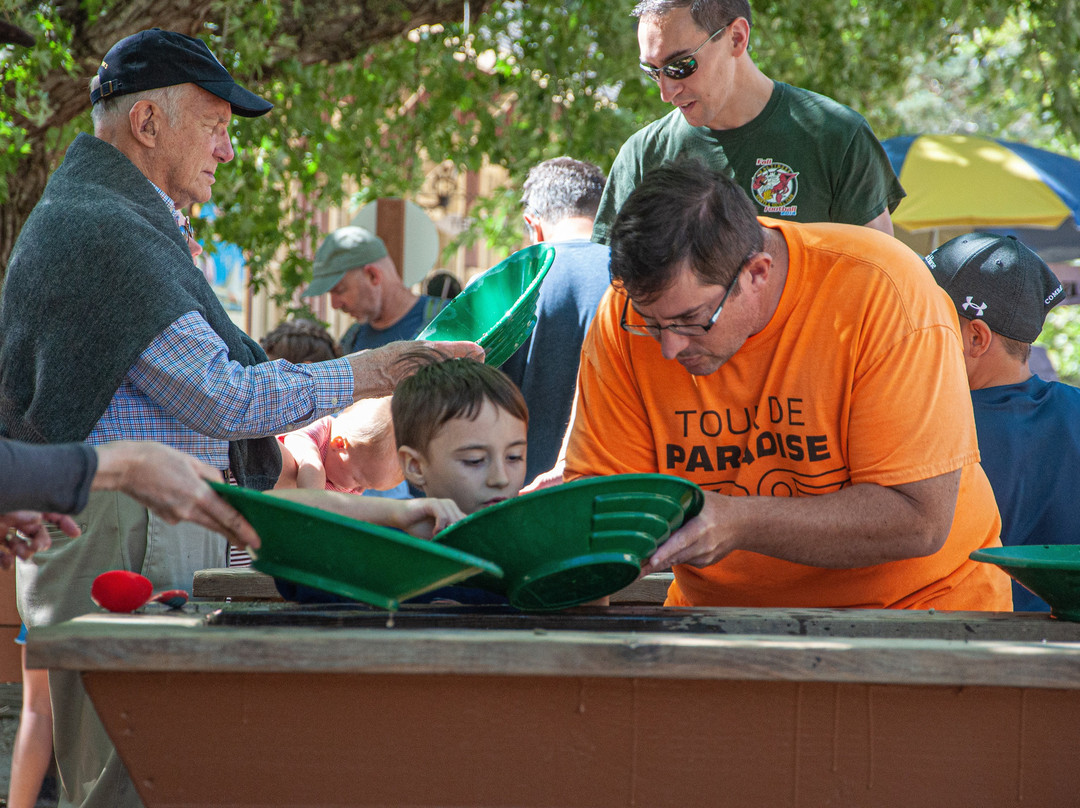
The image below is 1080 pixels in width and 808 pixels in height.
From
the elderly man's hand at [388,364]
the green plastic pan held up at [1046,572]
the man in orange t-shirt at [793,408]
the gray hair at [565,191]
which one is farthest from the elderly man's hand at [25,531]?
the gray hair at [565,191]

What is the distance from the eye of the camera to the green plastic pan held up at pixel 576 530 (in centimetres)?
144

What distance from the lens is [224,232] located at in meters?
5.98

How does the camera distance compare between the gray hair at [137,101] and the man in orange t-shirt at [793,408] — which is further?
the gray hair at [137,101]

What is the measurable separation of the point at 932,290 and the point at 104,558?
1.71m

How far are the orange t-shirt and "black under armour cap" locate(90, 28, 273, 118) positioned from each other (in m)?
1.08

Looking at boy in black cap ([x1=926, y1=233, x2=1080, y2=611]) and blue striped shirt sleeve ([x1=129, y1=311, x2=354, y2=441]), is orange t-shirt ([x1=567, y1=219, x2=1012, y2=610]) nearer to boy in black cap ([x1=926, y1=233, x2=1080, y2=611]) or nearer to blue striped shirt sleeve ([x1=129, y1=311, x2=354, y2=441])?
boy in black cap ([x1=926, y1=233, x2=1080, y2=611])

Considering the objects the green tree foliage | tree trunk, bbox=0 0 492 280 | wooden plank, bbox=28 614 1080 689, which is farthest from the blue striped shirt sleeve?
the green tree foliage

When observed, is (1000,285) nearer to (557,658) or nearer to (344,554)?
(557,658)

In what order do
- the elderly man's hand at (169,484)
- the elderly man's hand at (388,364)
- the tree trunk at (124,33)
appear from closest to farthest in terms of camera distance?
the elderly man's hand at (169,484)
the elderly man's hand at (388,364)
the tree trunk at (124,33)

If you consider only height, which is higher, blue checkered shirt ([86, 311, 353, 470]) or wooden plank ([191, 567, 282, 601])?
blue checkered shirt ([86, 311, 353, 470])

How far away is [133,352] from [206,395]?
0.16m

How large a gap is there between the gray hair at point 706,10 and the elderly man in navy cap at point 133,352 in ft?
3.69

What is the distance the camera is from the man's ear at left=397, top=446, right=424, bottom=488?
2266 mm

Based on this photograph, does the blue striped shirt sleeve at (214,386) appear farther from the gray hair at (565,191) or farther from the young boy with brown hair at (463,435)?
the gray hair at (565,191)
